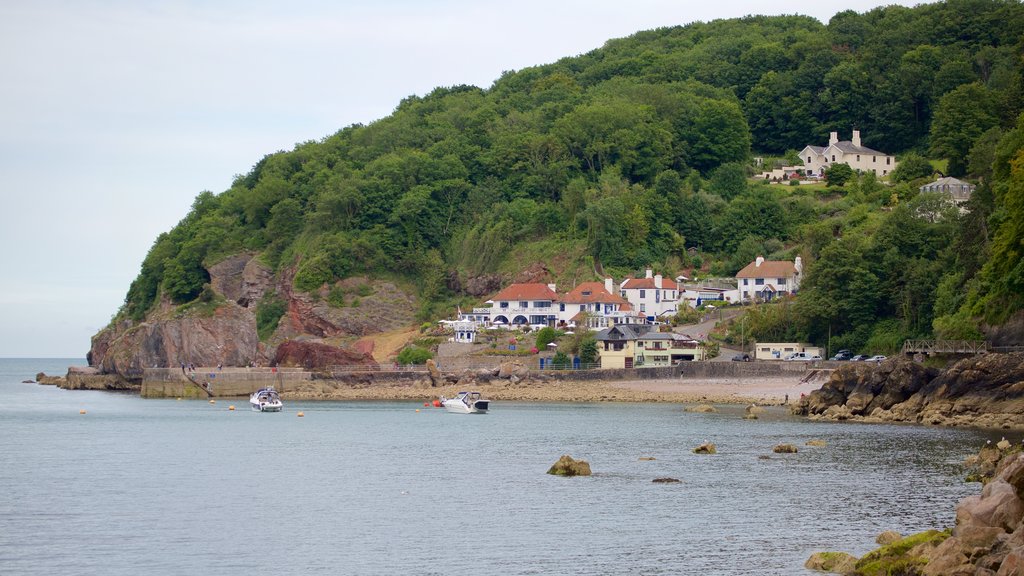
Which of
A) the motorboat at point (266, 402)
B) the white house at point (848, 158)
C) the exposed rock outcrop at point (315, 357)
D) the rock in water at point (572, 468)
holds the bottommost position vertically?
the rock in water at point (572, 468)

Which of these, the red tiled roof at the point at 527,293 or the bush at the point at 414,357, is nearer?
the bush at the point at 414,357

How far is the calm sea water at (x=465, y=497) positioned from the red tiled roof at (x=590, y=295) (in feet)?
111

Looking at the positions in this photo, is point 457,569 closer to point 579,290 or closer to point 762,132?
point 579,290

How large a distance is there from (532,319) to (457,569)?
7560 centimetres

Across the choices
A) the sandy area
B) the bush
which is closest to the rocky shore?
the sandy area

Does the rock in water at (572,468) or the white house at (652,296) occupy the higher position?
the white house at (652,296)

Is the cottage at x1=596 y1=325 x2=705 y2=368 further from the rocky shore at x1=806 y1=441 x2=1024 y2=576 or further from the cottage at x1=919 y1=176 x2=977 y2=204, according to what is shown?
the rocky shore at x1=806 y1=441 x2=1024 y2=576

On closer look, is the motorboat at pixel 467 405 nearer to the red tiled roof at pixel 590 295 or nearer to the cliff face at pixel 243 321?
the cliff face at pixel 243 321

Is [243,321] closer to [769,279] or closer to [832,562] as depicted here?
[769,279]

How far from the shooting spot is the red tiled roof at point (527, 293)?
103375 mm

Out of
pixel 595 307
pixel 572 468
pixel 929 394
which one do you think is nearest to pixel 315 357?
pixel 595 307

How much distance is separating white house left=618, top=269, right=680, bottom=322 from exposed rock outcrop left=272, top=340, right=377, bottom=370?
73.8 feet

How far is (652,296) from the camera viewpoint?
333 ft

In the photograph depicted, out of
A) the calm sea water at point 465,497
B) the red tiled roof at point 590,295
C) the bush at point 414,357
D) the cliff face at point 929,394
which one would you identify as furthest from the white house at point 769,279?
the calm sea water at point 465,497
